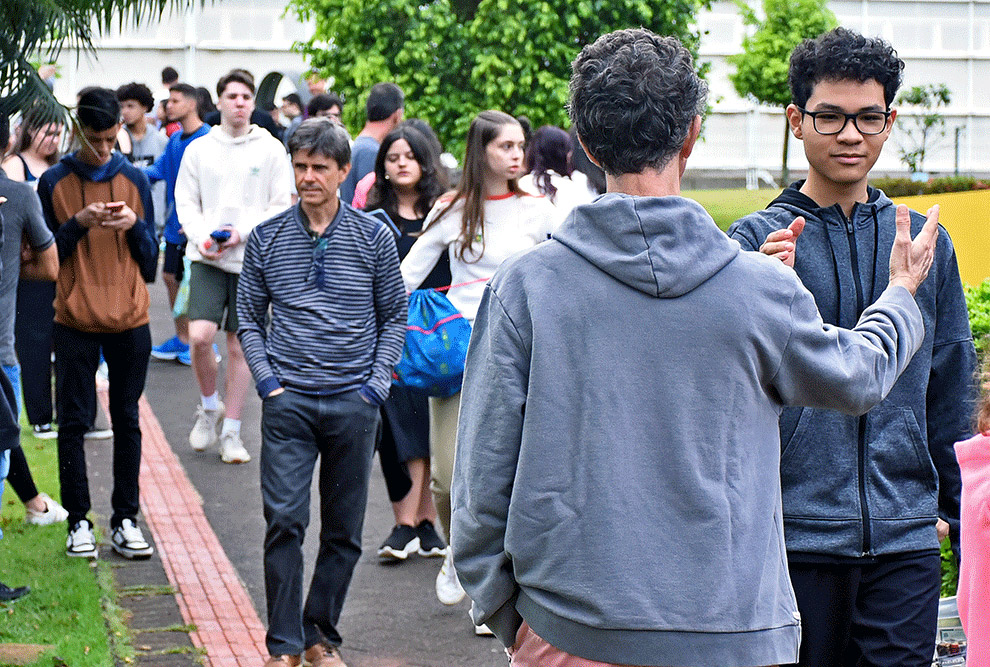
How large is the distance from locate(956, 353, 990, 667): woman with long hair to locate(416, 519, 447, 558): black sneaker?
405cm

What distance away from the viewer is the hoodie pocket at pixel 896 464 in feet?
10.7

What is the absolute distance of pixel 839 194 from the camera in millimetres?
3457

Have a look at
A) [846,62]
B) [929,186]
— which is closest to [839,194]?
[846,62]

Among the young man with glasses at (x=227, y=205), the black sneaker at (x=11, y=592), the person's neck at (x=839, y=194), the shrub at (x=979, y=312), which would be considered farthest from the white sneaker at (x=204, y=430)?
the person's neck at (x=839, y=194)

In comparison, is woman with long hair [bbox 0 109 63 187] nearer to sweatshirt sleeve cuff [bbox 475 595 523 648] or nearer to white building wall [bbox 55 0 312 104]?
sweatshirt sleeve cuff [bbox 475 595 523 648]

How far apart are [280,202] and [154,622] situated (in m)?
3.57

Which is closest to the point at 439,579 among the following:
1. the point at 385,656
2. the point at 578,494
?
the point at 385,656

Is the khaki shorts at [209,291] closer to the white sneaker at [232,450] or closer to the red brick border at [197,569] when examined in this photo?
the white sneaker at [232,450]

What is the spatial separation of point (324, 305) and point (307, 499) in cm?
76

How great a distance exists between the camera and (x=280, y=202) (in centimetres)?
877

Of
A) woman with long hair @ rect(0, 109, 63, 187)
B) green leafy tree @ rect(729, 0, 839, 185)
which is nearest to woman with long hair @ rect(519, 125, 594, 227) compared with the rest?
woman with long hair @ rect(0, 109, 63, 187)

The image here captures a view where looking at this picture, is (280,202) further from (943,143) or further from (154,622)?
(943,143)

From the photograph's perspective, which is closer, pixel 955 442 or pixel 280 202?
pixel 955 442

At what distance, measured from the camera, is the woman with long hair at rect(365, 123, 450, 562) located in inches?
262
